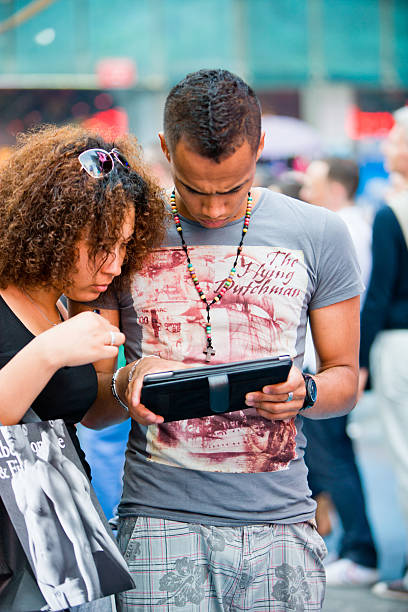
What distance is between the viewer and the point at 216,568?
6.62 feet

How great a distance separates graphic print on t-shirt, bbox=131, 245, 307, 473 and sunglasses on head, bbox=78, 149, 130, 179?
0.31 m

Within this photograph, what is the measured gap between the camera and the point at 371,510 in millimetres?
5414

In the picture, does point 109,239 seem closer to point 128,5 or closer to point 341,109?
point 128,5

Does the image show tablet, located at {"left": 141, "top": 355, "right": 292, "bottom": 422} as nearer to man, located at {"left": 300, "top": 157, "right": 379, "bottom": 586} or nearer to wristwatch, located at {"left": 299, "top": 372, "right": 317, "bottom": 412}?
wristwatch, located at {"left": 299, "top": 372, "right": 317, "bottom": 412}

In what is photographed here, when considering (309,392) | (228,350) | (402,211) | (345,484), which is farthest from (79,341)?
(345,484)

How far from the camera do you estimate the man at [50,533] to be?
1648 millimetres

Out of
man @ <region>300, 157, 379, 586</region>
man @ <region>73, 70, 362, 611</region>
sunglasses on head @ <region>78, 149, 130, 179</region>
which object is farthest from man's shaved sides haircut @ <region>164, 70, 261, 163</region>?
man @ <region>300, 157, 379, 586</region>

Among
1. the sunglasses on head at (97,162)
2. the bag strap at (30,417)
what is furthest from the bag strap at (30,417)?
the sunglasses on head at (97,162)

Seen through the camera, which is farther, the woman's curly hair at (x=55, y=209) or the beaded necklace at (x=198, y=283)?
the beaded necklace at (x=198, y=283)

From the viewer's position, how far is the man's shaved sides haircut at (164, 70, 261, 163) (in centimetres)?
192

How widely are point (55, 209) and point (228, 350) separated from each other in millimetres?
575

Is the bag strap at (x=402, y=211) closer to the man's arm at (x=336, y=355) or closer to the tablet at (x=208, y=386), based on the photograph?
the man's arm at (x=336, y=355)

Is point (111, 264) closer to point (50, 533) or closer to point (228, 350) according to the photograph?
point (228, 350)

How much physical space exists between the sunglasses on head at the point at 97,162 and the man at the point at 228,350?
6.4 inches
